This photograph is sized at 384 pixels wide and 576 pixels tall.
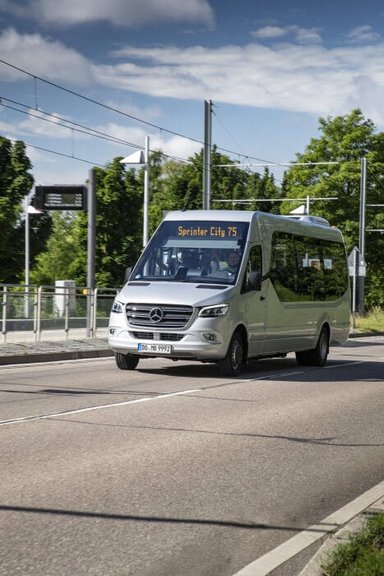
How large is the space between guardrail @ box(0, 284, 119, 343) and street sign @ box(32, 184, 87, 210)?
2.34m

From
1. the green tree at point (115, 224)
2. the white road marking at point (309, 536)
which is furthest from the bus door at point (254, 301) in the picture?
the green tree at point (115, 224)

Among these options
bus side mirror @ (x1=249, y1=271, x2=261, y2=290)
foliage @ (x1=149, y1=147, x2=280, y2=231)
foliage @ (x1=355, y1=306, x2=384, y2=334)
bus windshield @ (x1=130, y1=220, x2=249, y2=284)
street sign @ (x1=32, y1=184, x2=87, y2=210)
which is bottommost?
foliage @ (x1=355, y1=306, x2=384, y2=334)

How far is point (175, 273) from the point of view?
664 inches

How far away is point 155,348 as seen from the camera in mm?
15914

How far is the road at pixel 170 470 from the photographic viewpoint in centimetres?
539

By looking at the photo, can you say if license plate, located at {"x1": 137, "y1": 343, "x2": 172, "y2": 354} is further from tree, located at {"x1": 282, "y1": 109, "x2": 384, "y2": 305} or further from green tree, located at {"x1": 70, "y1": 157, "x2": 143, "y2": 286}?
tree, located at {"x1": 282, "y1": 109, "x2": 384, "y2": 305}

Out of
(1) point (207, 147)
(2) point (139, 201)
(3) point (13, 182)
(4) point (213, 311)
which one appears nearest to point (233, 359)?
(4) point (213, 311)

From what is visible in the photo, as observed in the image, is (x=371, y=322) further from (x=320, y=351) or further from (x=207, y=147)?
(x=320, y=351)

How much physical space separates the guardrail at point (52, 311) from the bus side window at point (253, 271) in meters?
5.98

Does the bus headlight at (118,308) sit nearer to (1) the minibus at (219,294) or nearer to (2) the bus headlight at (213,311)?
(1) the minibus at (219,294)

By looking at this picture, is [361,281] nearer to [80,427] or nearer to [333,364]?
[333,364]

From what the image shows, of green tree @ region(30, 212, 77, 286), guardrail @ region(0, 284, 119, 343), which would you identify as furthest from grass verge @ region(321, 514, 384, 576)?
green tree @ region(30, 212, 77, 286)

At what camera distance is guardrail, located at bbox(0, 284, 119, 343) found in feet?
71.6

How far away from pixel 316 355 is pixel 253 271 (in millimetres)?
4104
